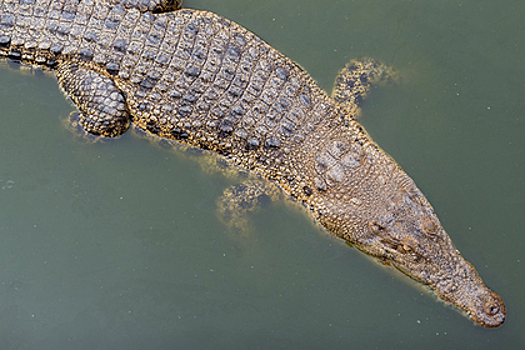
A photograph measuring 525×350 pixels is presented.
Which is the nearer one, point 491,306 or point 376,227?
point 376,227

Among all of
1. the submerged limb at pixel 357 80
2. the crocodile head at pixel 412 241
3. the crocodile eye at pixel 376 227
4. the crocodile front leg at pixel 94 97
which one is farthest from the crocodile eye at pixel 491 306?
the crocodile front leg at pixel 94 97

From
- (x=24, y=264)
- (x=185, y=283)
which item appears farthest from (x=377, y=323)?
(x=24, y=264)

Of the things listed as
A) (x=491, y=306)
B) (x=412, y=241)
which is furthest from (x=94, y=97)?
(x=491, y=306)

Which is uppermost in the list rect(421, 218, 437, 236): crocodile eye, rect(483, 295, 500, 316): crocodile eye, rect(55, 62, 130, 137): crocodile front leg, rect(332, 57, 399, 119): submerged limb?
rect(332, 57, 399, 119): submerged limb

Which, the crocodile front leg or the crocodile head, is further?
the crocodile front leg

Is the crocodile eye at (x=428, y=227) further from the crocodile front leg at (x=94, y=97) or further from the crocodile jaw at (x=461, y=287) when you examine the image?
the crocodile front leg at (x=94, y=97)

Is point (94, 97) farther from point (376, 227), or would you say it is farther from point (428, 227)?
point (428, 227)

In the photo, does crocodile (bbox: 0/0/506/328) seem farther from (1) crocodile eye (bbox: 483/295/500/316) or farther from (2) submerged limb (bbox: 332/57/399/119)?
(2) submerged limb (bbox: 332/57/399/119)

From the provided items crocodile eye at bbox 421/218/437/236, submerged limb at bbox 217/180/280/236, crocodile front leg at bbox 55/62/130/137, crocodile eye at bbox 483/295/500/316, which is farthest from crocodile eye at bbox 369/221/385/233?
crocodile front leg at bbox 55/62/130/137
